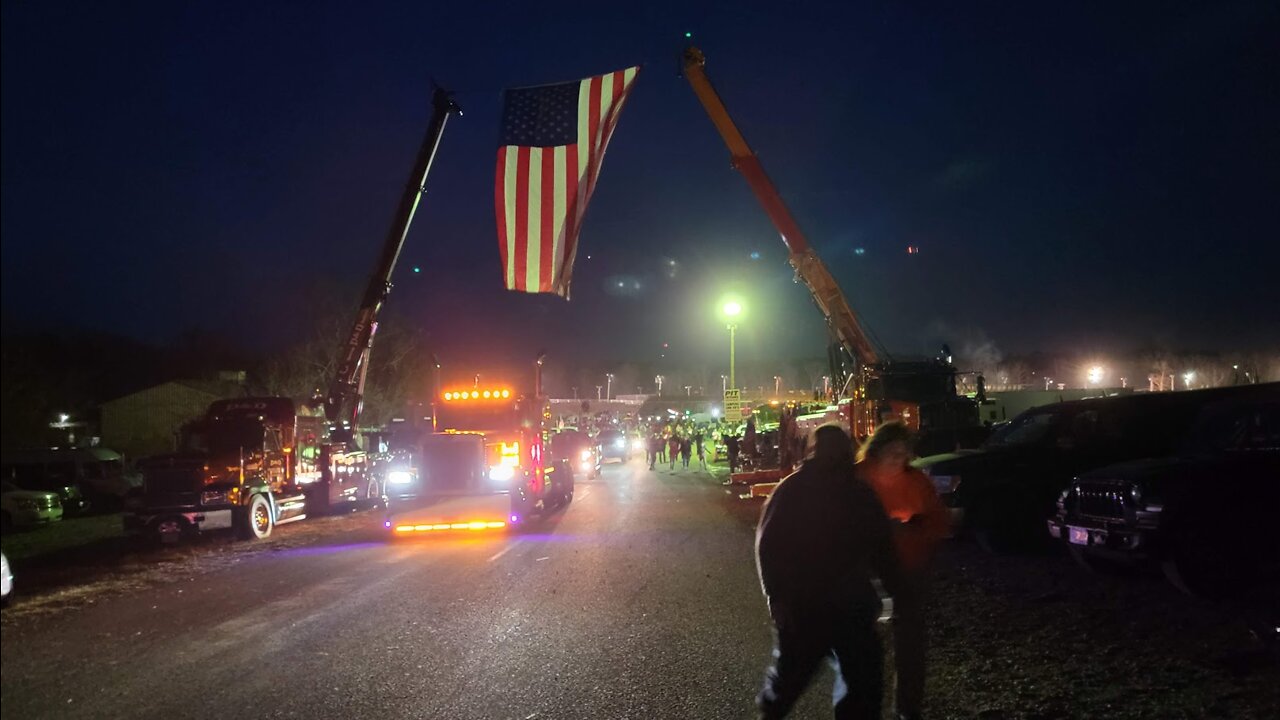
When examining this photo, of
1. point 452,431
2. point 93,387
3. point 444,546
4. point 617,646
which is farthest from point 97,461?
point 93,387

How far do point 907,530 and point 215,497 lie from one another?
15.6 meters

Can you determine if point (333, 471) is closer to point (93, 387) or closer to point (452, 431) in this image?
point (452, 431)

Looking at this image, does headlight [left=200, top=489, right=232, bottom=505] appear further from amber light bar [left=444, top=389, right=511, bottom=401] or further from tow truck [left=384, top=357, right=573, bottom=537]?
amber light bar [left=444, top=389, right=511, bottom=401]

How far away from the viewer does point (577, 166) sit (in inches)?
549

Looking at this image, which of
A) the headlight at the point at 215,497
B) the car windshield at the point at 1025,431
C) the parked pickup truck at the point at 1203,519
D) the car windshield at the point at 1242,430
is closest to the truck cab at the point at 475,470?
the headlight at the point at 215,497

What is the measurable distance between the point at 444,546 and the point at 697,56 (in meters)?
11.4

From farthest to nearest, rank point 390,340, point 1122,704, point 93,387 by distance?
point 93,387
point 390,340
point 1122,704

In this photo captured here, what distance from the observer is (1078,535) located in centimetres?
921

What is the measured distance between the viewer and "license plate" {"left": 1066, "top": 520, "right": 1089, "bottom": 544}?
9078 mm

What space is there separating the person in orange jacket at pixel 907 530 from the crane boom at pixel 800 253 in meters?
15.4

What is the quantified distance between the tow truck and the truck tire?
3.20 m

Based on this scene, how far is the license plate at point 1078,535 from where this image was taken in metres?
9.08

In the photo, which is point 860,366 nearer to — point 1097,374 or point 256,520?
point 256,520

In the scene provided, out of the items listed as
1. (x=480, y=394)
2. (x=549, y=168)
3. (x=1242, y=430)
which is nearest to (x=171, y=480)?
(x=480, y=394)
